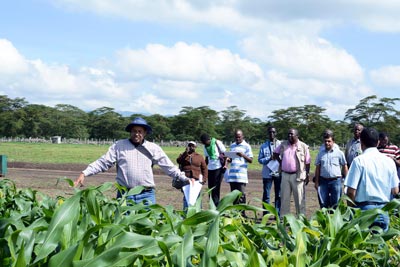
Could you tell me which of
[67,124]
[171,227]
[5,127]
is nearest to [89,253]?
[171,227]

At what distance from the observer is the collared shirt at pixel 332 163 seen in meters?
9.29

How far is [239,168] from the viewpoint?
10688 millimetres

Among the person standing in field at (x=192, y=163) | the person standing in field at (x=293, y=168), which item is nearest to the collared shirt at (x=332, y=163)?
the person standing in field at (x=293, y=168)

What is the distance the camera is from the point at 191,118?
4968 inches

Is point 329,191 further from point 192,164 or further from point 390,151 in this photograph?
point 192,164

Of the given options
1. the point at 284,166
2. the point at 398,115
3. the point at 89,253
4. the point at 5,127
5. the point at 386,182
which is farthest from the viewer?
the point at 5,127

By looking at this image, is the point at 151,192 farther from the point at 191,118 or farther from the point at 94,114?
the point at 94,114

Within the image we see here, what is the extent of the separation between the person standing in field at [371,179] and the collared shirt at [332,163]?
3325 millimetres

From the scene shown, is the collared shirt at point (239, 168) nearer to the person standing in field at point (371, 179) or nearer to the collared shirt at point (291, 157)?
the collared shirt at point (291, 157)

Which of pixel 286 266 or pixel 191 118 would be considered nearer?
pixel 286 266

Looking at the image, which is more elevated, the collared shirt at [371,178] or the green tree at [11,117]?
the green tree at [11,117]

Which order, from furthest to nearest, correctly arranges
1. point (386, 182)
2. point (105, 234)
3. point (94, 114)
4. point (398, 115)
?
point (94, 114), point (398, 115), point (386, 182), point (105, 234)

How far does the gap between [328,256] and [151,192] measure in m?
4.31

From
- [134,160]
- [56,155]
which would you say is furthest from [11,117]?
[134,160]
